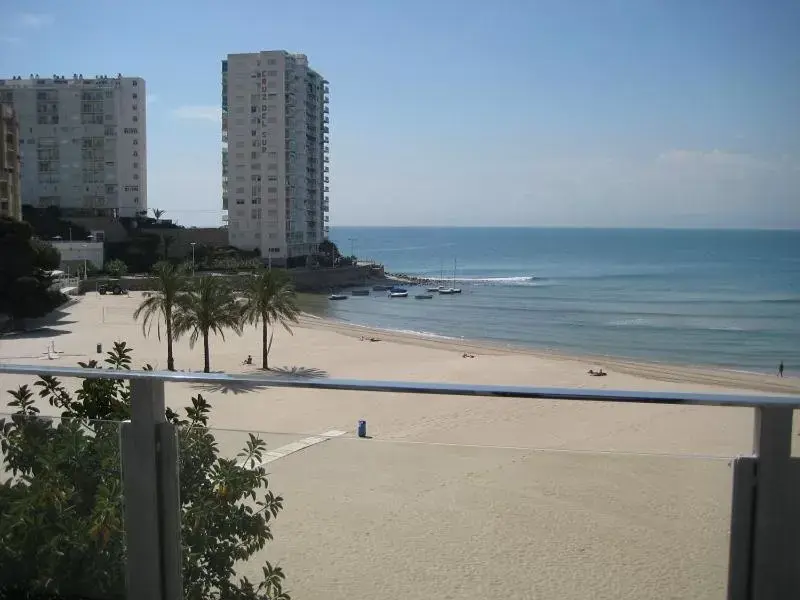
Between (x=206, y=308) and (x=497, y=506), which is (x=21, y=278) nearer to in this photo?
(x=206, y=308)

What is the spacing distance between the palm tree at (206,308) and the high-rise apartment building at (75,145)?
71531 mm

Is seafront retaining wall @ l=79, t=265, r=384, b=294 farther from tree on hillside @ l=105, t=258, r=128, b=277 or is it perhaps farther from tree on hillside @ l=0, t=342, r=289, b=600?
tree on hillside @ l=0, t=342, r=289, b=600

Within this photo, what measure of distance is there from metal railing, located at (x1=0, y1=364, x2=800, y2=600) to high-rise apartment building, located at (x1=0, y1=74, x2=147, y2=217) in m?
97.7

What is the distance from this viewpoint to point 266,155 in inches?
3772

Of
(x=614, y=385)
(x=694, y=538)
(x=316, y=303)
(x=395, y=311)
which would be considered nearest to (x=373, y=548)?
(x=694, y=538)

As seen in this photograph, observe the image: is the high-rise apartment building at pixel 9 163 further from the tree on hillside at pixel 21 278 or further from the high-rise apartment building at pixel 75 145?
the high-rise apartment building at pixel 75 145

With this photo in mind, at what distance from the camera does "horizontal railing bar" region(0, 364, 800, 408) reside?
6.29 feet

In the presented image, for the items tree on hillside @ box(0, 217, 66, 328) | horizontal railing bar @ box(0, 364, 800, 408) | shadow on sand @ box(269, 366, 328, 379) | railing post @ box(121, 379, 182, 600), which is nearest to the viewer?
horizontal railing bar @ box(0, 364, 800, 408)

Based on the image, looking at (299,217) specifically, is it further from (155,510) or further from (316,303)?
(155,510)

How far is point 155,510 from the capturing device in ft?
7.71

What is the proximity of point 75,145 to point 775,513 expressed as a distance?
336 ft

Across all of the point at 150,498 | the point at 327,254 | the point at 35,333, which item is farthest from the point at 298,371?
the point at 327,254

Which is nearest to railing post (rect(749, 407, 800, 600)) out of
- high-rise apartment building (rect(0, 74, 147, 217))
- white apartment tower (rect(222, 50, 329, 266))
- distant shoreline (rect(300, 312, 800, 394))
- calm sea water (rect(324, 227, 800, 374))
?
distant shoreline (rect(300, 312, 800, 394))

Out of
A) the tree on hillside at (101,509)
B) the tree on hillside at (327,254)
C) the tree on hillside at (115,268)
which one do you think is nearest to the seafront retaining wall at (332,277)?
the tree on hillside at (115,268)
